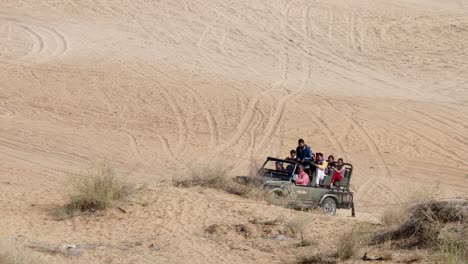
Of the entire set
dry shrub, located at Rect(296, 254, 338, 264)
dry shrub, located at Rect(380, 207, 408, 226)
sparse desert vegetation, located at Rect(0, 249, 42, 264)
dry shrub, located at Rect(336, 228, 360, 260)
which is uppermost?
dry shrub, located at Rect(380, 207, 408, 226)

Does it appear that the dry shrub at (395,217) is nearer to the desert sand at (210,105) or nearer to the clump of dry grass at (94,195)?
the desert sand at (210,105)

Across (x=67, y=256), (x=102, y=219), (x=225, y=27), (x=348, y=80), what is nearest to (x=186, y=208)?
(x=102, y=219)

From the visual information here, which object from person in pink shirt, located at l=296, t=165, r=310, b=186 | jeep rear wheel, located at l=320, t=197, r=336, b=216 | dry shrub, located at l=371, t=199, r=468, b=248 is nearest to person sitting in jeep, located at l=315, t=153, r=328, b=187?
person in pink shirt, located at l=296, t=165, r=310, b=186

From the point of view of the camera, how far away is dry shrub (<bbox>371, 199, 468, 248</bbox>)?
11.1 m

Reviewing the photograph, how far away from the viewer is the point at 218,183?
15.7 metres

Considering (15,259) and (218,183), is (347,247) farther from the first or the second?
(218,183)

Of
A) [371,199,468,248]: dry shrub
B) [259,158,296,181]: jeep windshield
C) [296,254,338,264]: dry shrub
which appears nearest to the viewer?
[296,254,338,264]: dry shrub

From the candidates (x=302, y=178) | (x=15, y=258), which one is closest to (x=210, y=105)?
(x=302, y=178)

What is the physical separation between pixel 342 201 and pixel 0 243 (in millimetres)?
7480

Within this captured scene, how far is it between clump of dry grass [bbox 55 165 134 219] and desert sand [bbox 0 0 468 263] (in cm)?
34

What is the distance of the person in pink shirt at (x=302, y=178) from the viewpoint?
1606 centimetres

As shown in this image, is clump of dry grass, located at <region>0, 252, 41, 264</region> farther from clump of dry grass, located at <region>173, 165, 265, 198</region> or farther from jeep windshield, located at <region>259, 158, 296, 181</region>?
jeep windshield, located at <region>259, 158, 296, 181</region>

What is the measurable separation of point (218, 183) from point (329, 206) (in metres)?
2.16

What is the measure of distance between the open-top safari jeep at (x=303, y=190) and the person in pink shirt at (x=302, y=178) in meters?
0.09
